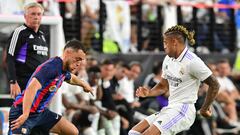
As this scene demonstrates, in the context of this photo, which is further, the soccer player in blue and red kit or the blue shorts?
the blue shorts

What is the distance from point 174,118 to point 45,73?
1.88m

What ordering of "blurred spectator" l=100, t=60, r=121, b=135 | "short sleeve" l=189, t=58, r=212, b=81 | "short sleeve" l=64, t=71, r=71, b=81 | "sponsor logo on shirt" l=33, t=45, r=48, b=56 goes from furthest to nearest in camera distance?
"blurred spectator" l=100, t=60, r=121, b=135 → "sponsor logo on shirt" l=33, t=45, r=48, b=56 → "short sleeve" l=189, t=58, r=212, b=81 → "short sleeve" l=64, t=71, r=71, b=81

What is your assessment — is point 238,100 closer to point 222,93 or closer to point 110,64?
point 222,93

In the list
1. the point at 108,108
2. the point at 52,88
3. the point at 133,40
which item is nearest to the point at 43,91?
the point at 52,88

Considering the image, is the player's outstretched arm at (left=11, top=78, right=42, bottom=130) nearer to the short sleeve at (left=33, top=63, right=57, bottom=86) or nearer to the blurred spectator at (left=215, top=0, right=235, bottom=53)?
the short sleeve at (left=33, top=63, right=57, bottom=86)

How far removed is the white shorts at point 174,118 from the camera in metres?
10.0

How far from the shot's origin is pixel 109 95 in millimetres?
14281

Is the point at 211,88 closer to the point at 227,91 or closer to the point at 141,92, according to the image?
the point at 141,92

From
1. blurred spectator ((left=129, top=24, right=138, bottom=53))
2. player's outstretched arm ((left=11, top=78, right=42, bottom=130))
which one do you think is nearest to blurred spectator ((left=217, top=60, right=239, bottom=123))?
blurred spectator ((left=129, top=24, right=138, bottom=53))

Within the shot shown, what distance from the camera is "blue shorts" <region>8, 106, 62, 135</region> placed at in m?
Answer: 9.51

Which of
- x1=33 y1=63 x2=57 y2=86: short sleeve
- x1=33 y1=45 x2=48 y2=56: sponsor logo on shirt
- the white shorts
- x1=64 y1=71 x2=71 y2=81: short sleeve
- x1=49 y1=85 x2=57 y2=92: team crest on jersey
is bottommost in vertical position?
the white shorts

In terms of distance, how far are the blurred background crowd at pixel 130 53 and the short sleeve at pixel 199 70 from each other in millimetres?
2854

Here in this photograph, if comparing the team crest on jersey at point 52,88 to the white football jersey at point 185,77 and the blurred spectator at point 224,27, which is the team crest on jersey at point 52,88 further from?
the blurred spectator at point 224,27

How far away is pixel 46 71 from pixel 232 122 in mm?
8260
